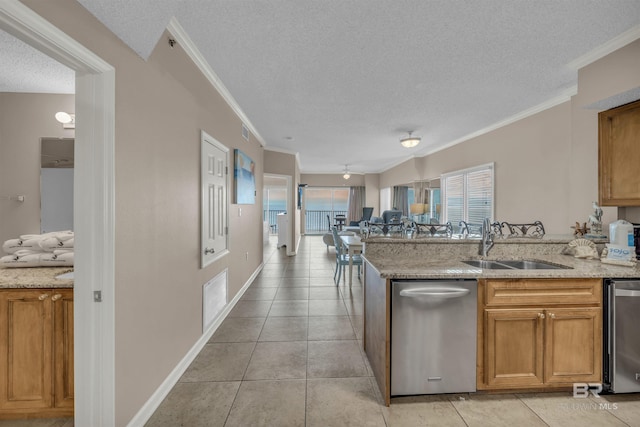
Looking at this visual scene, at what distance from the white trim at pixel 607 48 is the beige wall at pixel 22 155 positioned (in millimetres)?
4634

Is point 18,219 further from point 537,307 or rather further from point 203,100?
point 537,307

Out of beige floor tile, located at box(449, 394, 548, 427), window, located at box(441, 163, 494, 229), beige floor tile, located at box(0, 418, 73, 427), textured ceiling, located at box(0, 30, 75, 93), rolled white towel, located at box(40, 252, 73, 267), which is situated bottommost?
beige floor tile, located at box(449, 394, 548, 427)

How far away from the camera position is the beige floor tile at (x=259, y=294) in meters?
3.88

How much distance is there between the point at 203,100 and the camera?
2.60 metres

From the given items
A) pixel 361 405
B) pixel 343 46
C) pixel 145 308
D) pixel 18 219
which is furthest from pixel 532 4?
pixel 18 219

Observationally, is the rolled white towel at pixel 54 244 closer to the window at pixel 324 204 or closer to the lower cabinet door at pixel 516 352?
the lower cabinet door at pixel 516 352

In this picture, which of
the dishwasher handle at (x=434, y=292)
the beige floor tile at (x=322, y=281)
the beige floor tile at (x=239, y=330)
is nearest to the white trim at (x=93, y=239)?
the beige floor tile at (x=239, y=330)

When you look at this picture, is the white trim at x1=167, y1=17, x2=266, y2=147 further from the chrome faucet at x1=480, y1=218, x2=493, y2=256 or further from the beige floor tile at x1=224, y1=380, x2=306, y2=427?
the chrome faucet at x1=480, y1=218, x2=493, y2=256

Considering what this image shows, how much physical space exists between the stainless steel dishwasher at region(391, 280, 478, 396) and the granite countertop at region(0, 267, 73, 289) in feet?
6.62

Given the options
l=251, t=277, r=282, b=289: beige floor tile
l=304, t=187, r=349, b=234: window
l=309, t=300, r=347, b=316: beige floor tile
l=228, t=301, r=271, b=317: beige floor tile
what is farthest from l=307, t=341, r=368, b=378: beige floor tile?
l=304, t=187, r=349, b=234: window

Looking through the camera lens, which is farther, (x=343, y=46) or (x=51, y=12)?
(x=343, y=46)

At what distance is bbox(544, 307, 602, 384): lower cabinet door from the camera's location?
1839 millimetres

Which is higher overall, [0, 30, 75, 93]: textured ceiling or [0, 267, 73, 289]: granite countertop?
[0, 30, 75, 93]: textured ceiling

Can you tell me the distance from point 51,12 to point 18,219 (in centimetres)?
220
